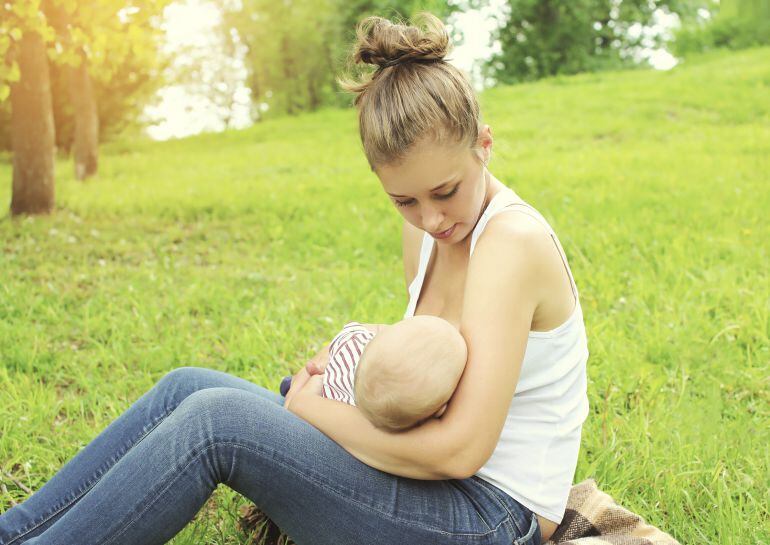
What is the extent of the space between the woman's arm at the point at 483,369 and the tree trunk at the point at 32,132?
6.02m

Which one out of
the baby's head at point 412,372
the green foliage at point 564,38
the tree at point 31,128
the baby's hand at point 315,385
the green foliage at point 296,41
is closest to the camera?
the baby's head at point 412,372

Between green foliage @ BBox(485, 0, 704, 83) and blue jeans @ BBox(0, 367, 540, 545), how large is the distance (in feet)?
77.4

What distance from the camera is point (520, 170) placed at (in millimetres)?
7684

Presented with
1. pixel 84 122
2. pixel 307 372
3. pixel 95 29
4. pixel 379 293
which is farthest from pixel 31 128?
pixel 307 372

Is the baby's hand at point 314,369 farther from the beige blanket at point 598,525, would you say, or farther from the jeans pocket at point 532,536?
the jeans pocket at point 532,536

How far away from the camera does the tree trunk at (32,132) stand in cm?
665

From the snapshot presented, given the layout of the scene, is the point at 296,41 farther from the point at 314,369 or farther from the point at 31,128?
the point at 314,369

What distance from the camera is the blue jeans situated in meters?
1.79

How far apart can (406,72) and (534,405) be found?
0.91m

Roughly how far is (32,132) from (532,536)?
632 cm

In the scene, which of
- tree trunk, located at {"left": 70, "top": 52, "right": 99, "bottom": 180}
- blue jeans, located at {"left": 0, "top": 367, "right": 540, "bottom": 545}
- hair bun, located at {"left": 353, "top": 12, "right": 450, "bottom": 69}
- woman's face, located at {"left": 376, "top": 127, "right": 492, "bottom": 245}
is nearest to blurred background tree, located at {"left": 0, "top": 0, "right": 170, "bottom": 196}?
tree trunk, located at {"left": 70, "top": 52, "right": 99, "bottom": 180}

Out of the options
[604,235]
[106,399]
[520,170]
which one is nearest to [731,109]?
[520,170]

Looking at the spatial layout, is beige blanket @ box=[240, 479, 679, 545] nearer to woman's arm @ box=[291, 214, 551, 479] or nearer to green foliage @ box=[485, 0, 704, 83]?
woman's arm @ box=[291, 214, 551, 479]

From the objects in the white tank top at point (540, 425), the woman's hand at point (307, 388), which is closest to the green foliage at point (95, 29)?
the woman's hand at point (307, 388)
